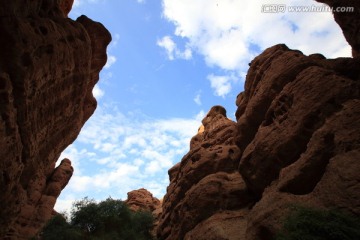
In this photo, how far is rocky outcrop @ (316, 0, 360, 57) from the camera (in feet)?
91.7

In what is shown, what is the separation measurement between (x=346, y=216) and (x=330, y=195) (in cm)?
159

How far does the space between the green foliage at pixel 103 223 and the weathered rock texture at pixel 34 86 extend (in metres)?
8.70

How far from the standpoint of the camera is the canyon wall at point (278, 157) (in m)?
14.2

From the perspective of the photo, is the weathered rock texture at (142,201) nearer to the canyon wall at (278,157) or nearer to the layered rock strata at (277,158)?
the layered rock strata at (277,158)

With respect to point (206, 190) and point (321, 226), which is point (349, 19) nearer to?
point (206, 190)

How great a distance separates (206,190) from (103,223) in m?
14.4

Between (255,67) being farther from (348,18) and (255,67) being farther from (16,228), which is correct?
(16,228)

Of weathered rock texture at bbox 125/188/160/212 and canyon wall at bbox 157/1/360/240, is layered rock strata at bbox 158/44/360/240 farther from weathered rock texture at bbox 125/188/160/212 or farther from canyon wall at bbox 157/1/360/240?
weathered rock texture at bbox 125/188/160/212

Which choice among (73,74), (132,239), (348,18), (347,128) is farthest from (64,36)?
(348,18)

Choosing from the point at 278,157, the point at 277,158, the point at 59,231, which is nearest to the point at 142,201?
the point at 59,231

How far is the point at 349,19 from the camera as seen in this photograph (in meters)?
29.3

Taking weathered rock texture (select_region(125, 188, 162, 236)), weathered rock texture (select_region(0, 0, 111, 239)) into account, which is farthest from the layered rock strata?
weathered rock texture (select_region(125, 188, 162, 236))

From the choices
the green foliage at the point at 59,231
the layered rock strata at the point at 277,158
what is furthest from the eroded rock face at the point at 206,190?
the green foliage at the point at 59,231

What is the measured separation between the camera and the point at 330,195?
13.1 metres
